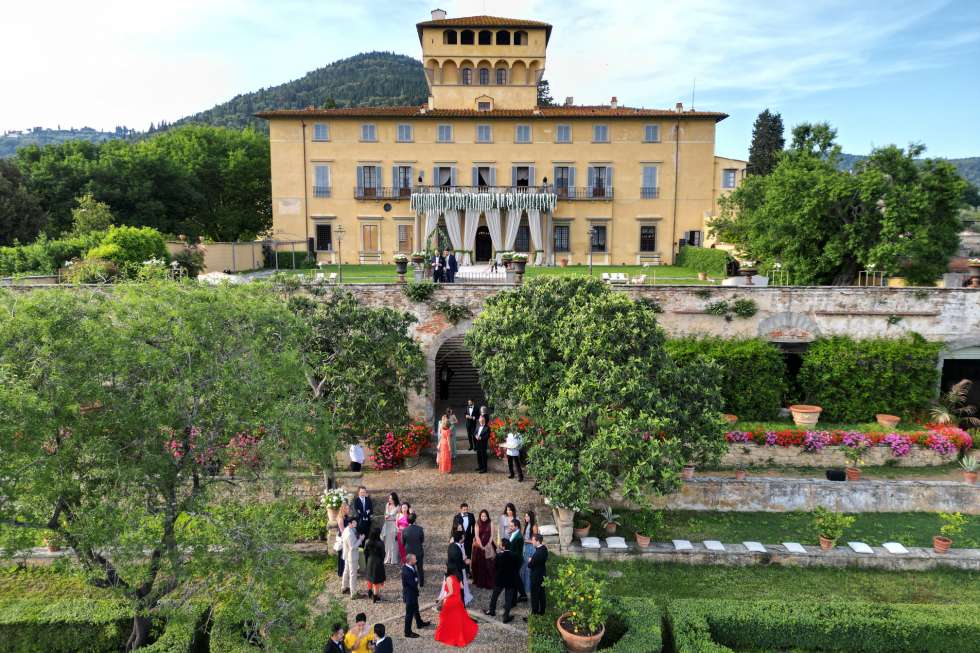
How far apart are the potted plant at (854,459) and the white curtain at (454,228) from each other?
23292 millimetres

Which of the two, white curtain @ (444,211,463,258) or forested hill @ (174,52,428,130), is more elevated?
forested hill @ (174,52,428,130)

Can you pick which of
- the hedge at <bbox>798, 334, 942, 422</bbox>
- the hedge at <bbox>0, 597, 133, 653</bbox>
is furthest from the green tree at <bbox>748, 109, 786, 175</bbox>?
the hedge at <bbox>0, 597, 133, 653</bbox>

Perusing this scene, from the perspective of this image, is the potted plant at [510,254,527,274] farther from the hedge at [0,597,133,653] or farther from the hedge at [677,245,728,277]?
the hedge at [0,597,133,653]

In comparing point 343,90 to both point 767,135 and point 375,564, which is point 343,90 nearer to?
point 767,135

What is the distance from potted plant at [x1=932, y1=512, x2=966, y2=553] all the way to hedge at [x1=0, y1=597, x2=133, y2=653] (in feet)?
46.9

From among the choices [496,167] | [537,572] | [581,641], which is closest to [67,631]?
[537,572]

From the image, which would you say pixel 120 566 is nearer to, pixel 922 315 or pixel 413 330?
pixel 413 330

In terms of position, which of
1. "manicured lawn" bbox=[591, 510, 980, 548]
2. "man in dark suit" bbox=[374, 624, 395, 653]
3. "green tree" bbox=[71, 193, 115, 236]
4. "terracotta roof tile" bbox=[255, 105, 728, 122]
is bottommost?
"manicured lawn" bbox=[591, 510, 980, 548]

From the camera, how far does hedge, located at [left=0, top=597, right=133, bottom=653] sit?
31.2 feet

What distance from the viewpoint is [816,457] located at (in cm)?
1720

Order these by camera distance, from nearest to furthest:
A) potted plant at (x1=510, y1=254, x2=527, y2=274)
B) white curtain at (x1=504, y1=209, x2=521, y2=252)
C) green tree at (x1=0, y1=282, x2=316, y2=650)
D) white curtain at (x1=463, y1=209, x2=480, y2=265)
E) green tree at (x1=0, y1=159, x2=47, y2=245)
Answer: green tree at (x1=0, y1=282, x2=316, y2=650) < potted plant at (x1=510, y1=254, x2=527, y2=274) < green tree at (x1=0, y1=159, x2=47, y2=245) < white curtain at (x1=463, y1=209, x2=480, y2=265) < white curtain at (x1=504, y1=209, x2=521, y2=252)

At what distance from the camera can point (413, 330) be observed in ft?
60.0

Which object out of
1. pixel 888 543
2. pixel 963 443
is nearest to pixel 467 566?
pixel 888 543

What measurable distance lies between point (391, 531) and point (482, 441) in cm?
441
